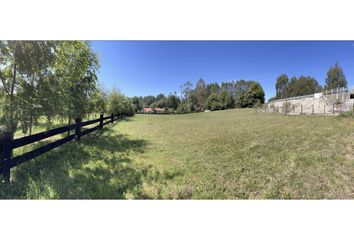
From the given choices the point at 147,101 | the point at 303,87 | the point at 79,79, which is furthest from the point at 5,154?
the point at 147,101

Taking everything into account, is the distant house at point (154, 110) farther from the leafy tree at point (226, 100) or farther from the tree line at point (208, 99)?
the leafy tree at point (226, 100)

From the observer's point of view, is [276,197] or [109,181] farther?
[109,181]

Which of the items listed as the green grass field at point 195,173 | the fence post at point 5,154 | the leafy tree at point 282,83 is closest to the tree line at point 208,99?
the leafy tree at point 282,83

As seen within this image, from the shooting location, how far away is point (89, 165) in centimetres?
329

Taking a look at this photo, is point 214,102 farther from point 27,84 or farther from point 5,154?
point 5,154

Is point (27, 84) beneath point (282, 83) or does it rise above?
beneath

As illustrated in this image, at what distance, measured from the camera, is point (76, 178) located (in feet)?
8.68

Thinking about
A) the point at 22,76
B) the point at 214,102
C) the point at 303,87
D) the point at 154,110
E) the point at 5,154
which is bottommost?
the point at 5,154

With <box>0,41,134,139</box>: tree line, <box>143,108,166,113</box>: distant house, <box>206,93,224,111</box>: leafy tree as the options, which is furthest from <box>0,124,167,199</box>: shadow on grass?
<box>143,108,166,113</box>: distant house

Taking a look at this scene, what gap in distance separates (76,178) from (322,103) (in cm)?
1479

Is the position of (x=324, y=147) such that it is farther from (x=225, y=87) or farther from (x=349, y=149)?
(x=225, y=87)

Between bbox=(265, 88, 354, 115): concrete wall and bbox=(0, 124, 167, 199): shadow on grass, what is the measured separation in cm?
1216
